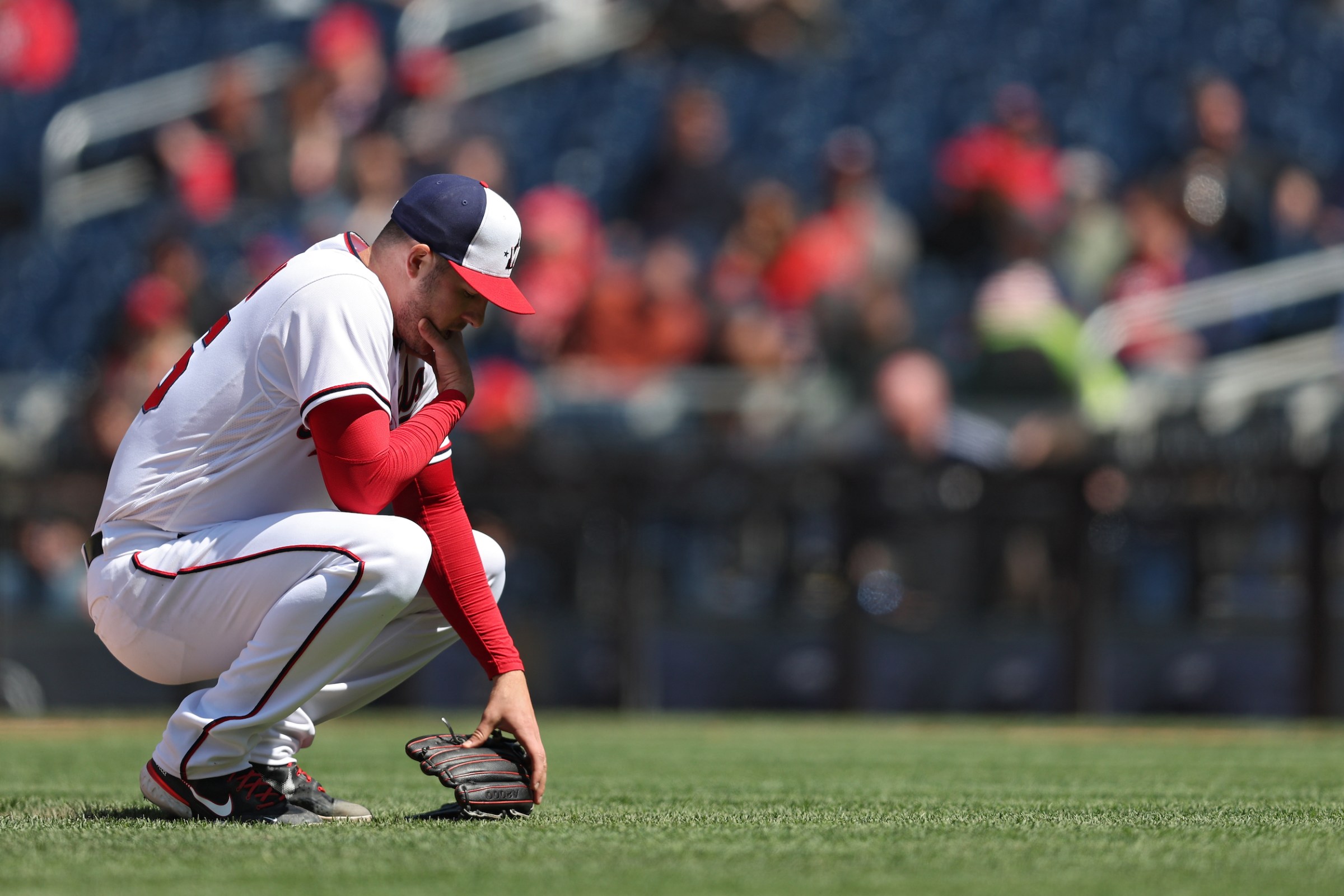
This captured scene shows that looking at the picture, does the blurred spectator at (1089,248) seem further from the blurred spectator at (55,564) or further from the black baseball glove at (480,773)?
the black baseball glove at (480,773)

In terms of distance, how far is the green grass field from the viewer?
2590mm

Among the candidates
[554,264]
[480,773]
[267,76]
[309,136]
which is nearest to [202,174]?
[309,136]

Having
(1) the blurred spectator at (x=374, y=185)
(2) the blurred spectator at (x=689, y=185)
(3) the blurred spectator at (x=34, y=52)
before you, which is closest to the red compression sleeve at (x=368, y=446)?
(1) the blurred spectator at (x=374, y=185)

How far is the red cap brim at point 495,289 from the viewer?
321cm

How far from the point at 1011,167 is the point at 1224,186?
122 cm

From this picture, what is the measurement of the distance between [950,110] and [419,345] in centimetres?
920

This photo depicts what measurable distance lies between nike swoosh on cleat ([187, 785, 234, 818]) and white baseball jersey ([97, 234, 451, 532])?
55 cm

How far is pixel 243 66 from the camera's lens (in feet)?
38.9

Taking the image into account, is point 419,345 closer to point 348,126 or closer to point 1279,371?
point 1279,371

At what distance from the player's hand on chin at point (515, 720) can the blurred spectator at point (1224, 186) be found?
23.0ft

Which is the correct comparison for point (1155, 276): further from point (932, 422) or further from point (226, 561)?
point (226, 561)

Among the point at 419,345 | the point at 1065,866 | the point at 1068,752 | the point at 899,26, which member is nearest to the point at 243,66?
the point at 899,26

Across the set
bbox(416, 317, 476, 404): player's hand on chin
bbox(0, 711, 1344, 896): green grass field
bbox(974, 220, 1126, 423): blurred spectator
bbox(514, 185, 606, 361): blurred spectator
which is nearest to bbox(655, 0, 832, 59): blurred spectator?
bbox(514, 185, 606, 361): blurred spectator

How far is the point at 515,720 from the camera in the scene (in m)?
3.27
